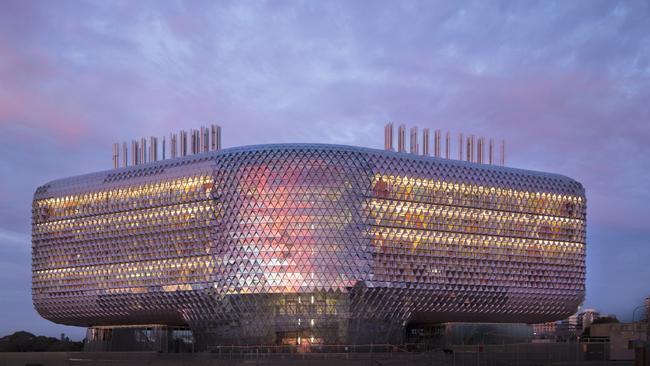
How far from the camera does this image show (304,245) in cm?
11231

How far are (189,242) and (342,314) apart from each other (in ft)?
73.7

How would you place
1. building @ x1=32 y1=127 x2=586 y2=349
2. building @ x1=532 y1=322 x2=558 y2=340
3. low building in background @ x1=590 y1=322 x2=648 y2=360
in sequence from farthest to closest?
building @ x1=532 y1=322 x2=558 y2=340, building @ x1=32 y1=127 x2=586 y2=349, low building in background @ x1=590 y1=322 x2=648 y2=360

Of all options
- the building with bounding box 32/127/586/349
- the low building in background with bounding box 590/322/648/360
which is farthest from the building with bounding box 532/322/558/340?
the low building in background with bounding box 590/322/648/360

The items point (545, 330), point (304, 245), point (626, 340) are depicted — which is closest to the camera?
point (626, 340)

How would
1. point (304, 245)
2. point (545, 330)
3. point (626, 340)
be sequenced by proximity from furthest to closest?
point (545, 330) < point (304, 245) < point (626, 340)

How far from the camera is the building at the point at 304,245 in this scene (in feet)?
369

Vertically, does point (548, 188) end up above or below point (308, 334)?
above

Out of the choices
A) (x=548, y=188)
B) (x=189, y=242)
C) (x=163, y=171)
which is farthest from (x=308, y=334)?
(x=548, y=188)

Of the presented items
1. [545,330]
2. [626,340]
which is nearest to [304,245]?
[626,340]

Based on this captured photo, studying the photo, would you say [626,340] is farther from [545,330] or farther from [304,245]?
[545,330]

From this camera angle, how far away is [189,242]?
120188 millimetres

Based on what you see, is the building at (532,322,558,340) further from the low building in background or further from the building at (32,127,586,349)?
the low building in background

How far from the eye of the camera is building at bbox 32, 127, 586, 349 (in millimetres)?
112500

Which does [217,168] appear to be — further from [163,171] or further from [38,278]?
[38,278]
